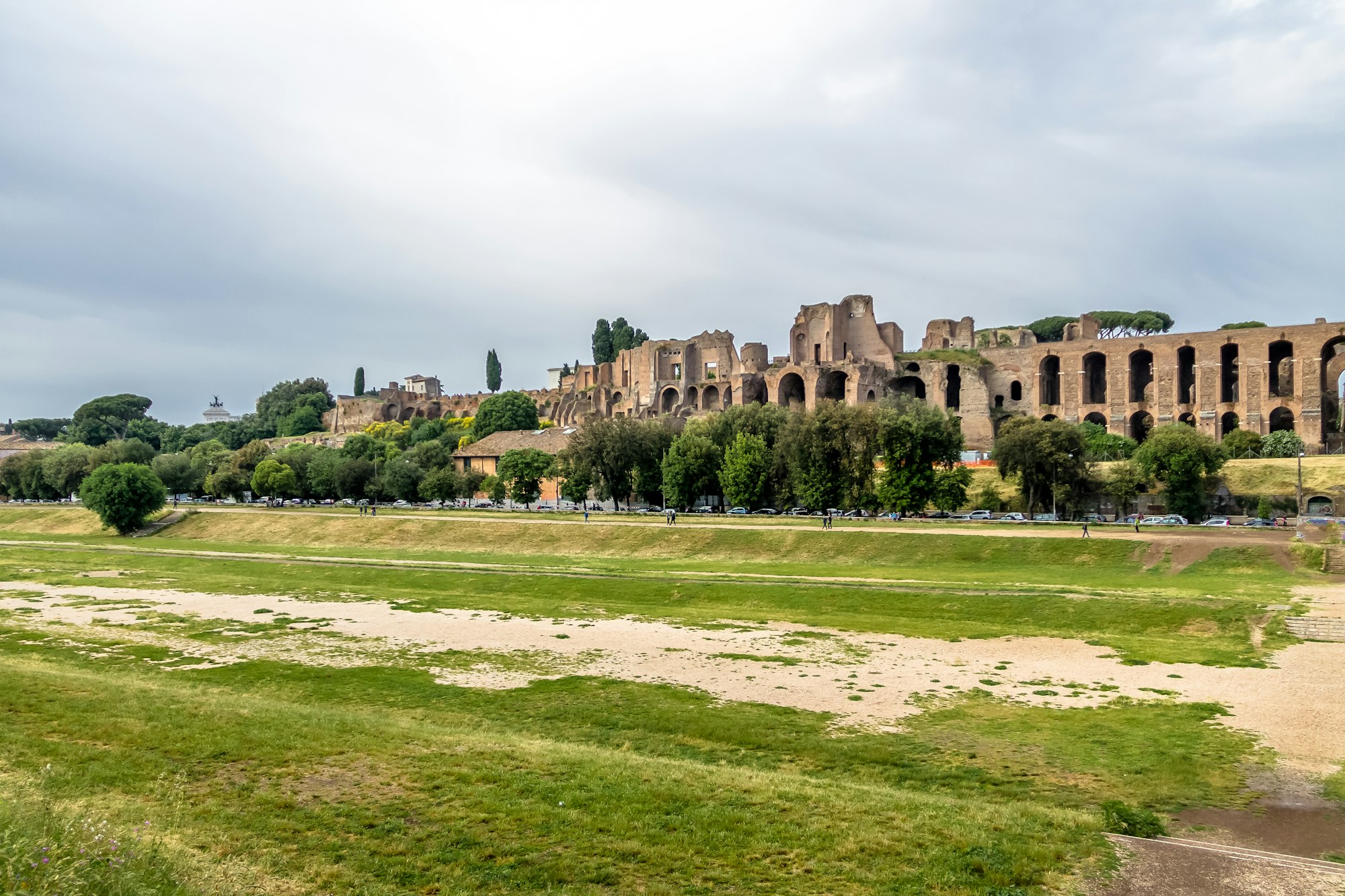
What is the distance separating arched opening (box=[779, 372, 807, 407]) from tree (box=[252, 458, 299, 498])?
4435cm

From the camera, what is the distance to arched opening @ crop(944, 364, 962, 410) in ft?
272

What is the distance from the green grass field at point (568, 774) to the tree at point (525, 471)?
4242 centimetres

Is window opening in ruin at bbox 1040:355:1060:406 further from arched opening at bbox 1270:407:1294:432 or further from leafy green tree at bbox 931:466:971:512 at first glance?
leafy green tree at bbox 931:466:971:512

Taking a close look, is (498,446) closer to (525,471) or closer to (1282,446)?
(525,471)

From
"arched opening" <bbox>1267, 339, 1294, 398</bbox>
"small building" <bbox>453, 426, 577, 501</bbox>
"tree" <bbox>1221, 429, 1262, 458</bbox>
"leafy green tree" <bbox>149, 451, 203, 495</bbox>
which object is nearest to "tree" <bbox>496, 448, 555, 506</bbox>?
"small building" <bbox>453, 426, 577, 501</bbox>

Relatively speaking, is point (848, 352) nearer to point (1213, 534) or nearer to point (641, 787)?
point (1213, 534)

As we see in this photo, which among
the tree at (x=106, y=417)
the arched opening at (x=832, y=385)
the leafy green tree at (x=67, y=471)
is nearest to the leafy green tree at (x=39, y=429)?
the tree at (x=106, y=417)

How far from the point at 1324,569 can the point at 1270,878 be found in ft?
86.9

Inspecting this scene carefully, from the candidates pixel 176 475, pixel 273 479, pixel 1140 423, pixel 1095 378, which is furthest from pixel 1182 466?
pixel 176 475

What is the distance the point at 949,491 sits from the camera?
1969 inches

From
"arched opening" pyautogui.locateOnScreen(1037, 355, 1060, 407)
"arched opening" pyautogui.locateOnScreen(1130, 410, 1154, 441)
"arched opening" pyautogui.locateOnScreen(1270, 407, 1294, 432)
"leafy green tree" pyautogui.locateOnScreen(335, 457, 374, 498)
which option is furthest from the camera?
"arched opening" pyautogui.locateOnScreen(1037, 355, 1060, 407)

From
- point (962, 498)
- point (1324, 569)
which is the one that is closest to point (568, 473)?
point (962, 498)

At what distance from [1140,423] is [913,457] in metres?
37.4

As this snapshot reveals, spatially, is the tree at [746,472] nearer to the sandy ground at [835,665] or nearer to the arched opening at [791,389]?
the arched opening at [791,389]
